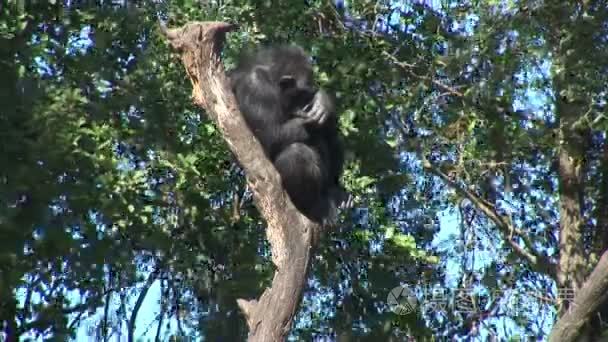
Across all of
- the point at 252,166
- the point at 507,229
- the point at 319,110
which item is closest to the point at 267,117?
the point at 319,110

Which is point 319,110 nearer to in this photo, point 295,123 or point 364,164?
point 295,123

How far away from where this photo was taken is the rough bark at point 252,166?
6492mm

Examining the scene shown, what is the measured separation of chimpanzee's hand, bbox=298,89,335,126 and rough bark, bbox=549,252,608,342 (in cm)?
228

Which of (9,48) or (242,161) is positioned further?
(9,48)

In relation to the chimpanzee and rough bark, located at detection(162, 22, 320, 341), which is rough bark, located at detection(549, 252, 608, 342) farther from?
rough bark, located at detection(162, 22, 320, 341)

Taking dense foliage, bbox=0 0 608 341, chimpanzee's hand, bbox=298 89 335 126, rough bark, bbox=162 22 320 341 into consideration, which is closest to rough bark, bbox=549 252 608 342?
dense foliage, bbox=0 0 608 341

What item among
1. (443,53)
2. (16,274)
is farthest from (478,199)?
(16,274)

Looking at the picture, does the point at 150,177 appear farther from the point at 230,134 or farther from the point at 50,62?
the point at 230,134

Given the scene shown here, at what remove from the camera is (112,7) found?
29.6 feet

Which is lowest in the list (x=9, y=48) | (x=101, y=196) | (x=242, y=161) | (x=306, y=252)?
(x=306, y=252)

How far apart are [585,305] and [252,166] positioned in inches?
96.9

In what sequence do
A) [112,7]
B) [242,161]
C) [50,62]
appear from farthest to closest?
[112,7] < [50,62] < [242,161]

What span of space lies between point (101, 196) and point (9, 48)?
1.25 metres

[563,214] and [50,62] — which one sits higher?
[50,62]
